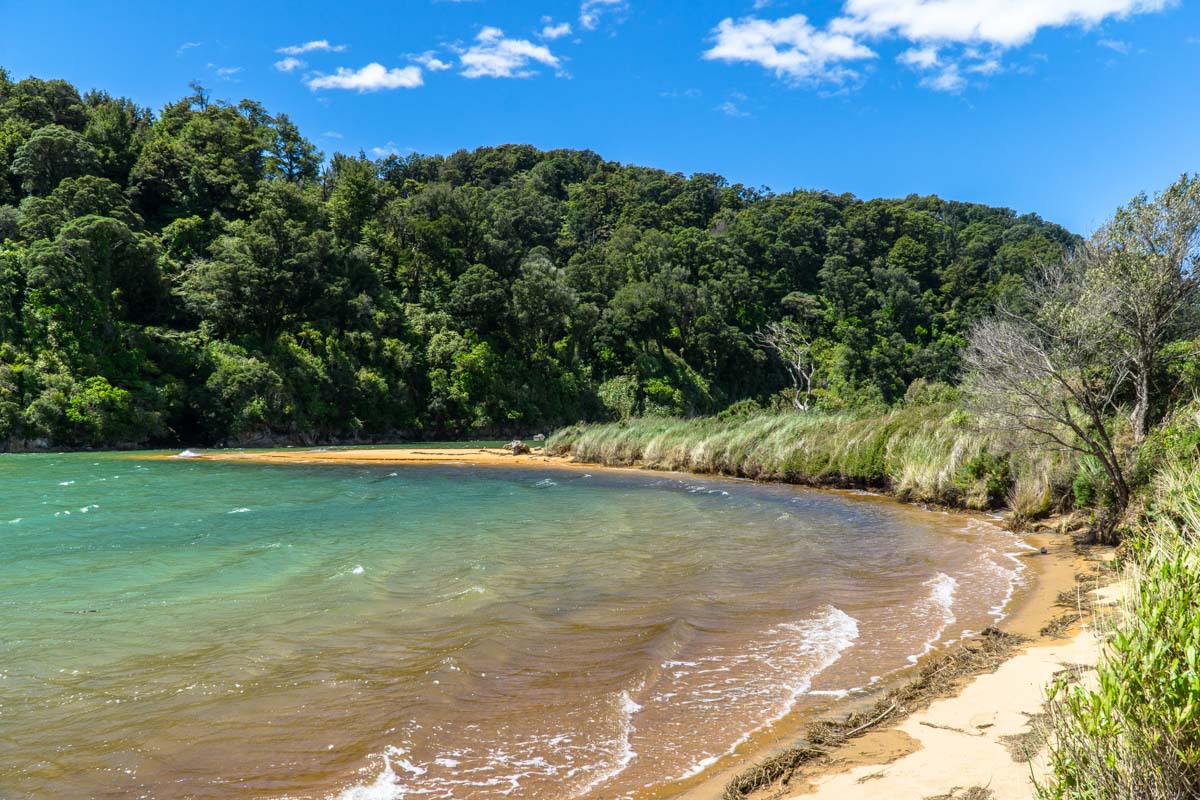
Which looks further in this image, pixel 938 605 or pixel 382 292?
pixel 382 292

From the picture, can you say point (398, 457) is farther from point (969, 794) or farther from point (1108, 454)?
point (969, 794)

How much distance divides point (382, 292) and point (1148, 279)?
54.5m

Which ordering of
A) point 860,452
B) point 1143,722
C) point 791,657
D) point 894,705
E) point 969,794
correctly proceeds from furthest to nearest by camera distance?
point 860,452
point 791,657
point 894,705
point 969,794
point 1143,722

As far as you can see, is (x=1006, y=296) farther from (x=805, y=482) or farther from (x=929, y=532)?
(x=929, y=532)

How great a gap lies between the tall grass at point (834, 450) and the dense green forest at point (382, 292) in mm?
8838

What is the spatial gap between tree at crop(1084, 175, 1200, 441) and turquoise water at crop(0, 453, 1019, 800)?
439cm

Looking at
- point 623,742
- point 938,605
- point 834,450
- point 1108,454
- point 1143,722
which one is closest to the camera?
point 1143,722

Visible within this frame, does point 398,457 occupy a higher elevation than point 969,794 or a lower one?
lower

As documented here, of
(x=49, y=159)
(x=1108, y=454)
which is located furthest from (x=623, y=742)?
(x=49, y=159)

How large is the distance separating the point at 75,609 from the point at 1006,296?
6925 cm

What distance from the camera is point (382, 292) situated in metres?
58.3

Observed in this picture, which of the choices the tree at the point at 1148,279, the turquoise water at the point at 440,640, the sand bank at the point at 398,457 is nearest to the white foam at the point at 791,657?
the turquoise water at the point at 440,640

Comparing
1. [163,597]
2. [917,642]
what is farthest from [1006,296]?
[163,597]

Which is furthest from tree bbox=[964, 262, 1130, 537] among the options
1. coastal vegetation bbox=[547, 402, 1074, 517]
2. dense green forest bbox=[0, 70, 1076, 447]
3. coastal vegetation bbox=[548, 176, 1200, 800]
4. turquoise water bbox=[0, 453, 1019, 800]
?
dense green forest bbox=[0, 70, 1076, 447]
